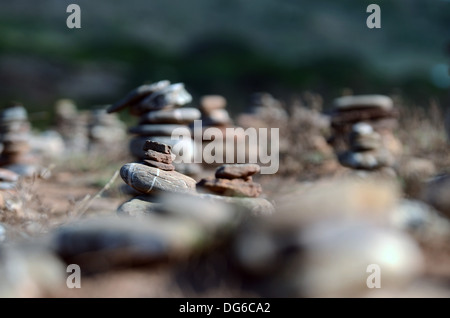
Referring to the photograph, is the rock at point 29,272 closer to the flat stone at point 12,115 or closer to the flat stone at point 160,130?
the flat stone at point 160,130

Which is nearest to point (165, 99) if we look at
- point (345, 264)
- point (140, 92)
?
point (140, 92)

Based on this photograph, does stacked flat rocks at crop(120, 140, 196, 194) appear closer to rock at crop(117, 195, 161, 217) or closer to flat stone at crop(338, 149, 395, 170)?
rock at crop(117, 195, 161, 217)

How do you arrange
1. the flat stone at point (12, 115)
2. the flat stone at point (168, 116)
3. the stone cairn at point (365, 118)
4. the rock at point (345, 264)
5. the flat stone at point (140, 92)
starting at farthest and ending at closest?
1. the stone cairn at point (365, 118)
2. the flat stone at point (12, 115)
3. the flat stone at point (168, 116)
4. the flat stone at point (140, 92)
5. the rock at point (345, 264)

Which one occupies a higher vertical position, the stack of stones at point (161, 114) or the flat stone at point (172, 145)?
the stack of stones at point (161, 114)

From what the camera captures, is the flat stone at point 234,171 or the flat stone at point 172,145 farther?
the flat stone at point 172,145

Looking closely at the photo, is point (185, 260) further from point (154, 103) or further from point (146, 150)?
point (154, 103)

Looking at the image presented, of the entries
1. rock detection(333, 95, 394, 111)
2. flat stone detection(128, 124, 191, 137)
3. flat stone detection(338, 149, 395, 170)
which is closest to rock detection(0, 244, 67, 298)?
flat stone detection(128, 124, 191, 137)

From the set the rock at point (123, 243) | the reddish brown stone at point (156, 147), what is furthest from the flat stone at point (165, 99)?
Answer: the rock at point (123, 243)

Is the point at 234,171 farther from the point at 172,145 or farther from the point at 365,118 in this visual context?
the point at 365,118
